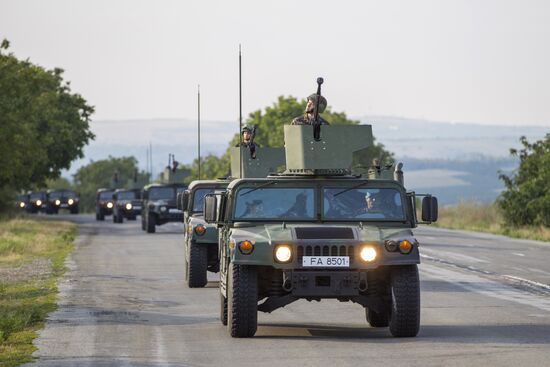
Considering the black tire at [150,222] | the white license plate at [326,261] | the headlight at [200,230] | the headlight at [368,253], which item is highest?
the black tire at [150,222]

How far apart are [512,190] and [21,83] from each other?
58.9 feet

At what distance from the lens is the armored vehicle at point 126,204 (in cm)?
6800

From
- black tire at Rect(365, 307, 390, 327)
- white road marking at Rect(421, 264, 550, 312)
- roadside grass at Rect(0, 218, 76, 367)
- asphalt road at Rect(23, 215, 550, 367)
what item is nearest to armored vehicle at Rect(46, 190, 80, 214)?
roadside grass at Rect(0, 218, 76, 367)

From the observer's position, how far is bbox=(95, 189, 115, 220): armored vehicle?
253 feet

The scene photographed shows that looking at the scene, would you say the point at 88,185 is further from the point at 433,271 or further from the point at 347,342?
the point at 347,342

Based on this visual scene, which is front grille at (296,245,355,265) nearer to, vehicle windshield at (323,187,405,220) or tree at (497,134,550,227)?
vehicle windshield at (323,187,405,220)

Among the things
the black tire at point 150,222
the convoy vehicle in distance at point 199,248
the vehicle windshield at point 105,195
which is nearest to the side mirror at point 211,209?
the convoy vehicle in distance at point 199,248

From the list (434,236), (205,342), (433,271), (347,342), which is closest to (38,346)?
(205,342)

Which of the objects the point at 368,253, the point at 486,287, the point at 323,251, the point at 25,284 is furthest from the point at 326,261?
the point at 25,284

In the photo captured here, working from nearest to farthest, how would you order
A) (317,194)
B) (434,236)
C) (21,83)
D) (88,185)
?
(317,194)
(434,236)
(21,83)
(88,185)

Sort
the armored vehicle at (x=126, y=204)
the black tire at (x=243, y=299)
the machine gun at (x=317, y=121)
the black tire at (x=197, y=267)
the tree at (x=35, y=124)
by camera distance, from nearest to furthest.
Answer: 1. the black tire at (x=243, y=299)
2. the machine gun at (x=317, y=121)
3. the black tire at (x=197, y=267)
4. the tree at (x=35, y=124)
5. the armored vehicle at (x=126, y=204)

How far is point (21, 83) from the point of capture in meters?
53.3

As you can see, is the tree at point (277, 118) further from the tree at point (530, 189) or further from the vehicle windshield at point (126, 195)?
the tree at point (530, 189)

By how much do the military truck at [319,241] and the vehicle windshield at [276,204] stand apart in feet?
0.04
